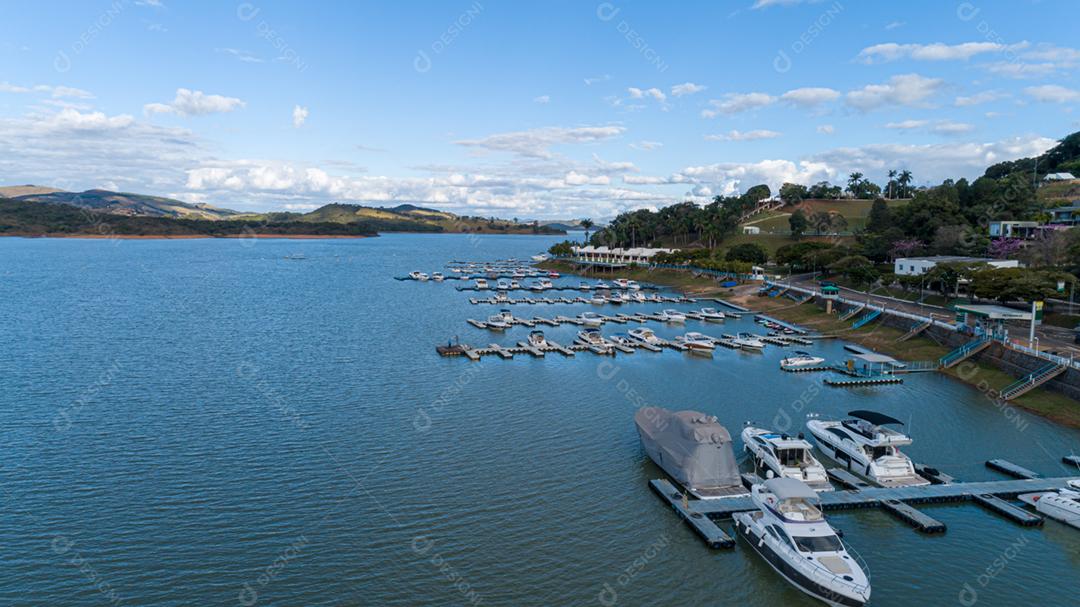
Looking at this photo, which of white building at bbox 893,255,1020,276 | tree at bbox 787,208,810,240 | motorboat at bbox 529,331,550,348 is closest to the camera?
motorboat at bbox 529,331,550,348

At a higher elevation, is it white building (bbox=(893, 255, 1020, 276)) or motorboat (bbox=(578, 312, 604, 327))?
white building (bbox=(893, 255, 1020, 276))

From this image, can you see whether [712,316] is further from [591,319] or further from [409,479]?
[409,479]

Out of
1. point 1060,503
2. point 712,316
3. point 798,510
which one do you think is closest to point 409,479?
point 798,510

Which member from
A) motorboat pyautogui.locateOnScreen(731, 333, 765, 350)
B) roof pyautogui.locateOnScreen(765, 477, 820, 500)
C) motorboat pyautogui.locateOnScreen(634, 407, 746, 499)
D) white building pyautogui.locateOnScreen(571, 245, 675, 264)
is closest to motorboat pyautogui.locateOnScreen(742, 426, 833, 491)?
motorboat pyautogui.locateOnScreen(634, 407, 746, 499)

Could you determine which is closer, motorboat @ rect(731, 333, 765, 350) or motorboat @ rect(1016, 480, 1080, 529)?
motorboat @ rect(1016, 480, 1080, 529)

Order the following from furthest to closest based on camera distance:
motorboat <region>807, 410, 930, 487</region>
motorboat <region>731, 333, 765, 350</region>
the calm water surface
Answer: motorboat <region>731, 333, 765, 350</region>, motorboat <region>807, 410, 930, 487</region>, the calm water surface

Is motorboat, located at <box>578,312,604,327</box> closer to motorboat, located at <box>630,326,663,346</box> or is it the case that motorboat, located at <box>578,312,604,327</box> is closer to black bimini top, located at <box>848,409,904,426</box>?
motorboat, located at <box>630,326,663,346</box>

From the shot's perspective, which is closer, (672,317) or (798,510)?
(798,510)

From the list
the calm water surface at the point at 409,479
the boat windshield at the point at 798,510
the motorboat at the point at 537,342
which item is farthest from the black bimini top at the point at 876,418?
the motorboat at the point at 537,342

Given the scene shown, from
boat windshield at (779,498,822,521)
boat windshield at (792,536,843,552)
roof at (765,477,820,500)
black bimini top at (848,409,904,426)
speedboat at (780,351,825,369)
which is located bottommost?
boat windshield at (792,536,843,552)
